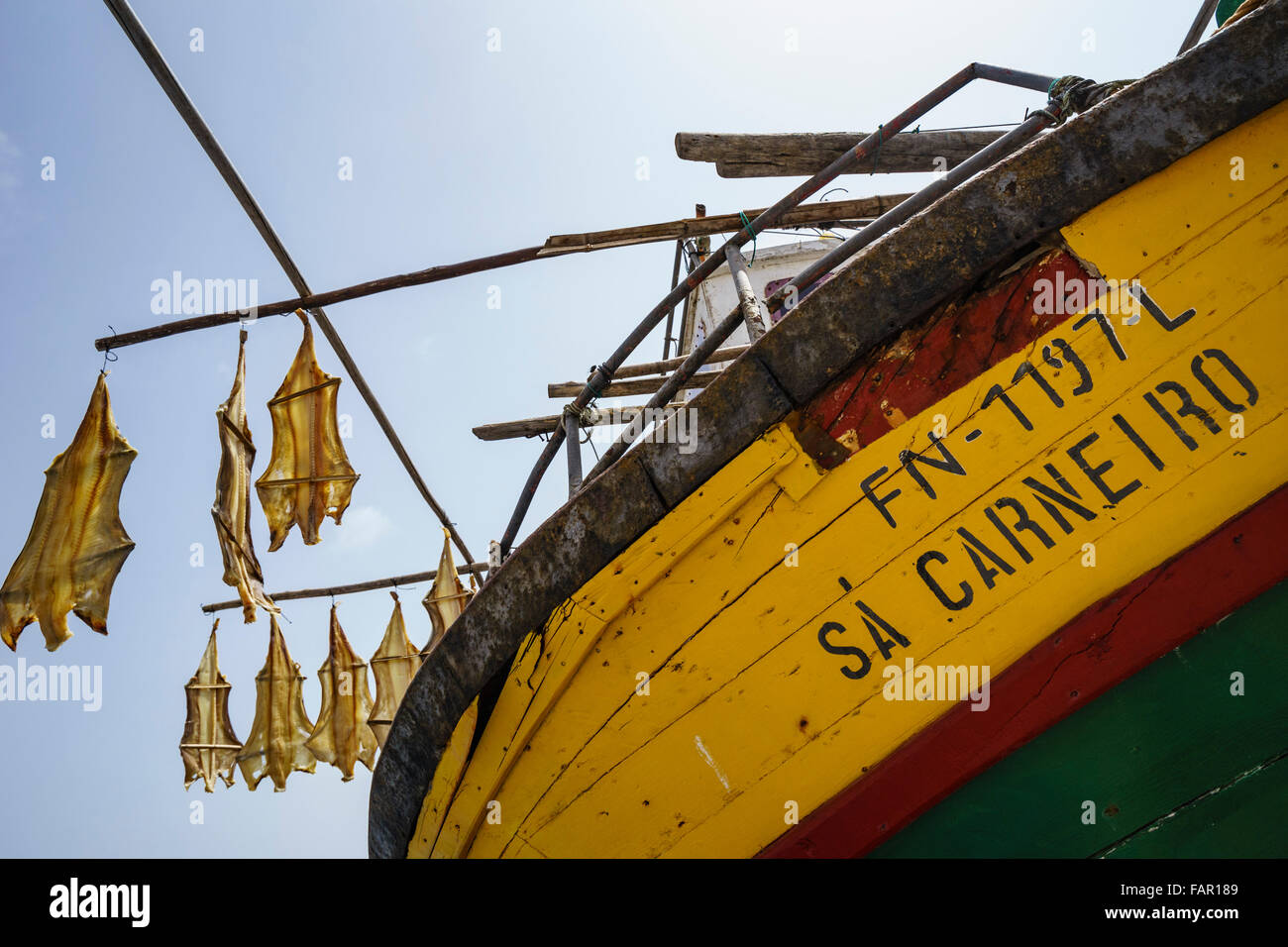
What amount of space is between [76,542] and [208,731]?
18.0 ft

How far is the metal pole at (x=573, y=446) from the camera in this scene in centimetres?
436

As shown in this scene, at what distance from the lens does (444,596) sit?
8.74 metres

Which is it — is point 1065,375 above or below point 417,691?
above

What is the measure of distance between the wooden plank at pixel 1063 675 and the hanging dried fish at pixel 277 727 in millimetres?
9128

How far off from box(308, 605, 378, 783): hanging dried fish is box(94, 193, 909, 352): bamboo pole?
5.95 metres

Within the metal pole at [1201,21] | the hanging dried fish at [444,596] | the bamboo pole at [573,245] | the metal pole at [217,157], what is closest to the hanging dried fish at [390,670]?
the hanging dried fish at [444,596]

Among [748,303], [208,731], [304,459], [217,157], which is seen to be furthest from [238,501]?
[208,731]

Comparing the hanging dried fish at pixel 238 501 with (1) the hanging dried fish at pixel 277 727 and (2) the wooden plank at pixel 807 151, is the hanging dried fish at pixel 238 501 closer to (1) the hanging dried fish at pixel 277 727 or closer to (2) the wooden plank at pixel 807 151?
(2) the wooden plank at pixel 807 151

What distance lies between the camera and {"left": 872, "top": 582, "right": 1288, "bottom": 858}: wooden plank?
189 centimetres

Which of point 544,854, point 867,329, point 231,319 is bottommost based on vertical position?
point 544,854

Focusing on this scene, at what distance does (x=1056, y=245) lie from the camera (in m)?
2.05

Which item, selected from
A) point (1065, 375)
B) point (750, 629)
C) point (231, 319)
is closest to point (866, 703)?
point (750, 629)
